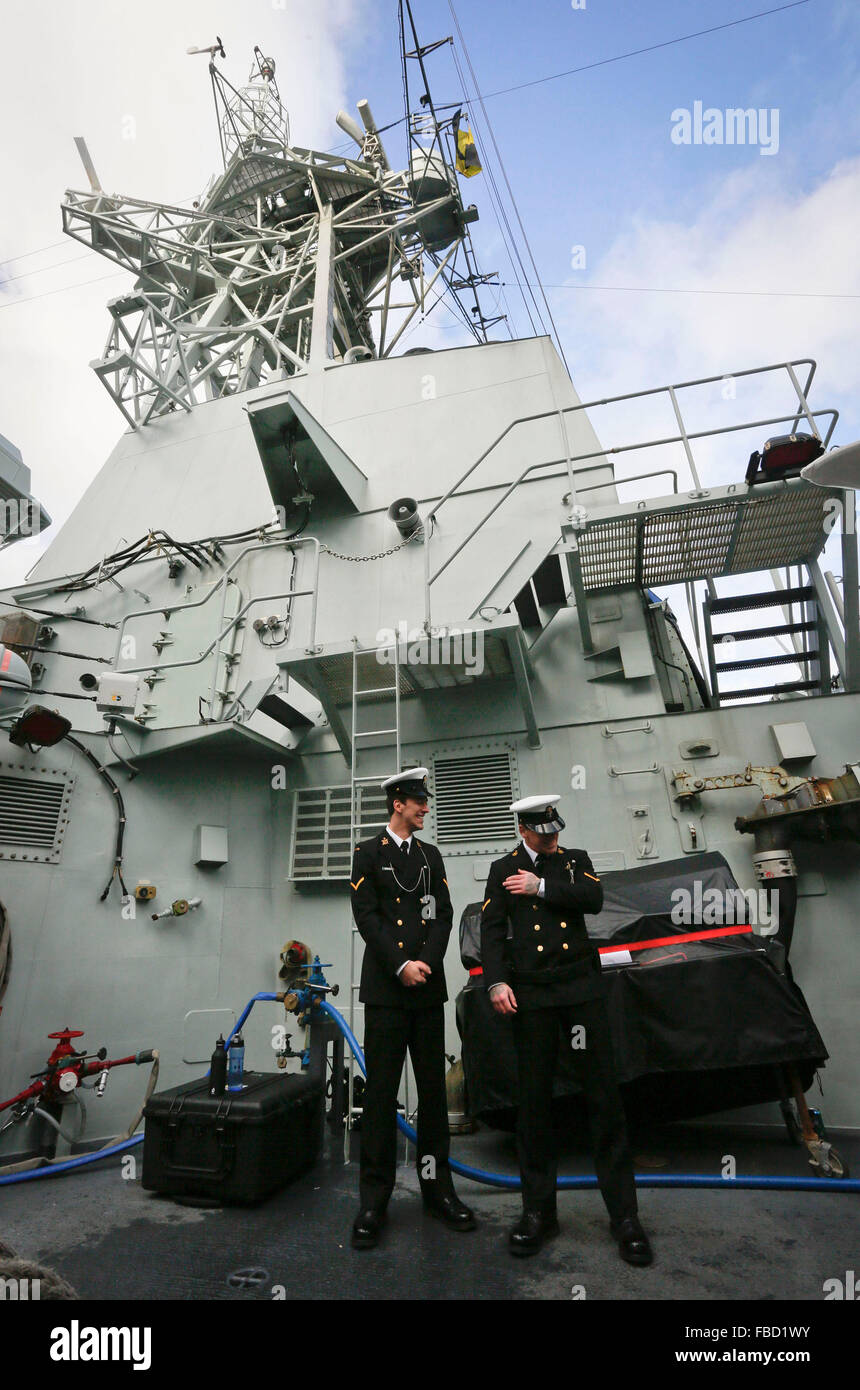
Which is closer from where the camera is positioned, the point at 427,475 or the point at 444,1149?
the point at 444,1149

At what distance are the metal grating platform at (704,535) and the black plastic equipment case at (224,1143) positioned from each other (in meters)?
3.91

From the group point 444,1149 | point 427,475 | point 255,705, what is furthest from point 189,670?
point 444,1149

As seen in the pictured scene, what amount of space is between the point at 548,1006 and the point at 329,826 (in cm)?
324

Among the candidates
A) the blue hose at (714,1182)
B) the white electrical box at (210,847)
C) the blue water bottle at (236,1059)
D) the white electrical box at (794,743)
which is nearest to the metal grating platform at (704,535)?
the white electrical box at (794,743)

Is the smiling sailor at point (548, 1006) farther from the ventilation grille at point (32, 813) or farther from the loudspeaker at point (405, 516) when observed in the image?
the loudspeaker at point (405, 516)

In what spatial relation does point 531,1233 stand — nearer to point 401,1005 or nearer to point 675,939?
point 401,1005

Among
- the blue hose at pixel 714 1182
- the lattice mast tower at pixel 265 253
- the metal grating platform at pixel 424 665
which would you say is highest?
the lattice mast tower at pixel 265 253

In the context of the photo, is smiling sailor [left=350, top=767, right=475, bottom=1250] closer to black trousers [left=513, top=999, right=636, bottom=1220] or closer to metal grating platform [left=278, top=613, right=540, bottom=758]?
black trousers [left=513, top=999, right=636, bottom=1220]

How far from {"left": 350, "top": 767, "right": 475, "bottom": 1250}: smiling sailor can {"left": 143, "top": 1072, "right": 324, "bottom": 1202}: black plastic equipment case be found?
726 millimetres

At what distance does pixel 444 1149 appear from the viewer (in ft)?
8.93

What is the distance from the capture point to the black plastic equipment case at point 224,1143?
303cm

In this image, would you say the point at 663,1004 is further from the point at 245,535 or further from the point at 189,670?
the point at 245,535

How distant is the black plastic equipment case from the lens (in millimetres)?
3025
